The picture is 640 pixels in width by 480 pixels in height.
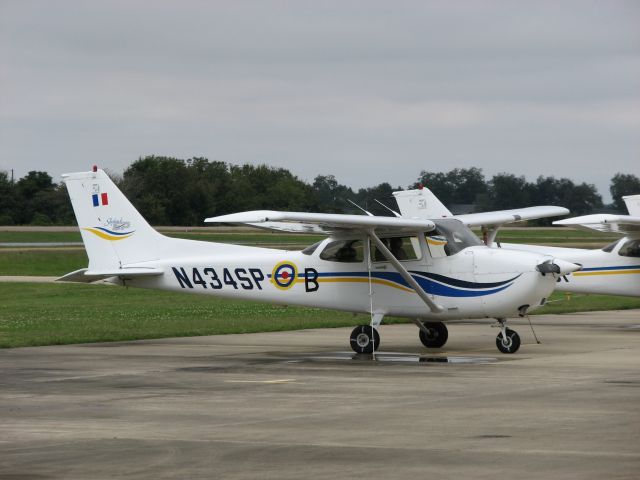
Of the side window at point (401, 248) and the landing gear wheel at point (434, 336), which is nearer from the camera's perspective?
the side window at point (401, 248)

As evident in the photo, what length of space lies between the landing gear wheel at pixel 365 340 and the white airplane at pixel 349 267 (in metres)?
0.02

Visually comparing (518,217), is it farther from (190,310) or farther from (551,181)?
(551,181)

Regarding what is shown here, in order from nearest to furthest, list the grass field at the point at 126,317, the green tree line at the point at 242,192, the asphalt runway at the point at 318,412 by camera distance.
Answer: the asphalt runway at the point at 318,412 < the grass field at the point at 126,317 < the green tree line at the point at 242,192

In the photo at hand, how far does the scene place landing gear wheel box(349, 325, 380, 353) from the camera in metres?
19.3

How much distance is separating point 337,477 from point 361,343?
34.7ft

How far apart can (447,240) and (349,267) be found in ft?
5.45

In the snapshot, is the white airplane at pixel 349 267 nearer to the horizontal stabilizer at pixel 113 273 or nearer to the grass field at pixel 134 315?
the horizontal stabilizer at pixel 113 273

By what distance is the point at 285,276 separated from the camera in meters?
20.1

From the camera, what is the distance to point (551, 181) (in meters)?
72.1

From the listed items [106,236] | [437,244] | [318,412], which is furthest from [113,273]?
[318,412]

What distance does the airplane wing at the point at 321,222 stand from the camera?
57.1ft

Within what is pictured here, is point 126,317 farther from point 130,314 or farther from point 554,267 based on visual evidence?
point 554,267

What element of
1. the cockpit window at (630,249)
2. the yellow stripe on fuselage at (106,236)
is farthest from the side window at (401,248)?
→ the cockpit window at (630,249)

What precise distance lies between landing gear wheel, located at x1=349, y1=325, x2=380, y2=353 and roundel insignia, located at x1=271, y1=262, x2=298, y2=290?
4.75 feet
